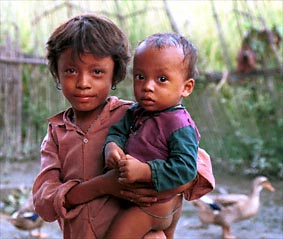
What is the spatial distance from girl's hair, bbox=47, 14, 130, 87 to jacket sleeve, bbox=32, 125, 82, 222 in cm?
27

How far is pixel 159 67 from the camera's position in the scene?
187 cm

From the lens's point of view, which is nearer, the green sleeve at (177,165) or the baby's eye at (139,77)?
the green sleeve at (177,165)

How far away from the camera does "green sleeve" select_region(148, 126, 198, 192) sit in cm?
177

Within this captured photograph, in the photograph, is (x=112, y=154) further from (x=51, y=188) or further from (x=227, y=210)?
(x=227, y=210)

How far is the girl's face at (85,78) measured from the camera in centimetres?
191

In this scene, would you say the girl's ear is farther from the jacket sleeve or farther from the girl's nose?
the jacket sleeve

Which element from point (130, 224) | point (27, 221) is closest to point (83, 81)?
point (130, 224)

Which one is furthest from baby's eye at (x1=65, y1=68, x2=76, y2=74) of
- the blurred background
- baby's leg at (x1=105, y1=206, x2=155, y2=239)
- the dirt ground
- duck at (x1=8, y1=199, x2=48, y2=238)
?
the blurred background

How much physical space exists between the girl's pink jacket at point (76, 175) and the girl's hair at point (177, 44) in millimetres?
240

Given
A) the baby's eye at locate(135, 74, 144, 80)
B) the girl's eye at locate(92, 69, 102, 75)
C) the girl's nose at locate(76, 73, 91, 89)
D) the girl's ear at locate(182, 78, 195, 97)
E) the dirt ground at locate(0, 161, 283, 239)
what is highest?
the girl's eye at locate(92, 69, 102, 75)

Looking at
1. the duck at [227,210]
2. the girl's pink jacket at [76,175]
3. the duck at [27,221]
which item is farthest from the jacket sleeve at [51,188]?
the duck at [227,210]

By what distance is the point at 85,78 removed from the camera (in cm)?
191

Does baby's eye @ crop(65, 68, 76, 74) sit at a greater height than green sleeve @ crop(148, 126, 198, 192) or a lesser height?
greater

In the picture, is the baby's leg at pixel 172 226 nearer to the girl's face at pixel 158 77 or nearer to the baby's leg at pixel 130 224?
the baby's leg at pixel 130 224
